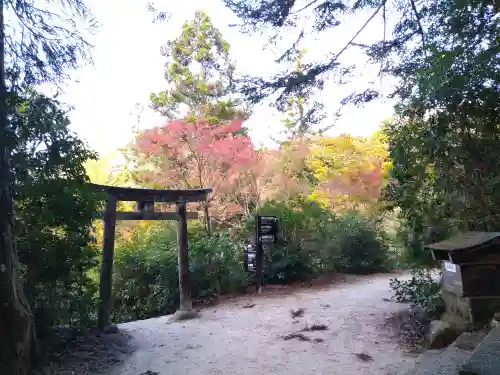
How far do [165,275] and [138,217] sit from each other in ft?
6.51

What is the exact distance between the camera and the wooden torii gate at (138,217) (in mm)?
5664

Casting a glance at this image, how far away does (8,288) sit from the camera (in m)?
3.22

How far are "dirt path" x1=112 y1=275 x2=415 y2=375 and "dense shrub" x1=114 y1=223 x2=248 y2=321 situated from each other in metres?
0.93

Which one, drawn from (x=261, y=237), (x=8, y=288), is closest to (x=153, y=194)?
(x=261, y=237)

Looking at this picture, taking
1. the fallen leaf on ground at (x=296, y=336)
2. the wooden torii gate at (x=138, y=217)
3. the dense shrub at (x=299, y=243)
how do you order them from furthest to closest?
the dense shrub at (x=299, y=243), the wooden torii gate at (x=138, y=217), the fallen leaf on ground at (x=296, y=336)

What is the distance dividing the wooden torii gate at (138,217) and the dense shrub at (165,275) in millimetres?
1042

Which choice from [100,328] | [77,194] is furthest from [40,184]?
[100,328]

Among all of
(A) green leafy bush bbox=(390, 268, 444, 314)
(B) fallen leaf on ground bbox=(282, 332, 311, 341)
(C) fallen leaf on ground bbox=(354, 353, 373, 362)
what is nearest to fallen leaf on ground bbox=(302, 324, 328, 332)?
(B) fallen leaf on ground bbox=(282, 332, 311, 341)

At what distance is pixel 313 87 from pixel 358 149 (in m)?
7.75

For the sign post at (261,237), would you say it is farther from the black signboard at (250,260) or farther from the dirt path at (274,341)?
the dirt path at (274,341)

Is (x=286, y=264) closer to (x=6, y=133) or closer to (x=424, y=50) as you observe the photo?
(x=424, y=50)

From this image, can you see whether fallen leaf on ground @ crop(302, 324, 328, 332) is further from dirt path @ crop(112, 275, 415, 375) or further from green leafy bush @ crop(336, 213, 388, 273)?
green leafy bush @ crop(336, 213, 388, 273)

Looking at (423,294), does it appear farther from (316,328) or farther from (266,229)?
(266,229)

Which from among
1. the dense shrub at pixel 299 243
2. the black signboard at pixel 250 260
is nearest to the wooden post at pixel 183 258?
the black signboard at pixel 250 260
